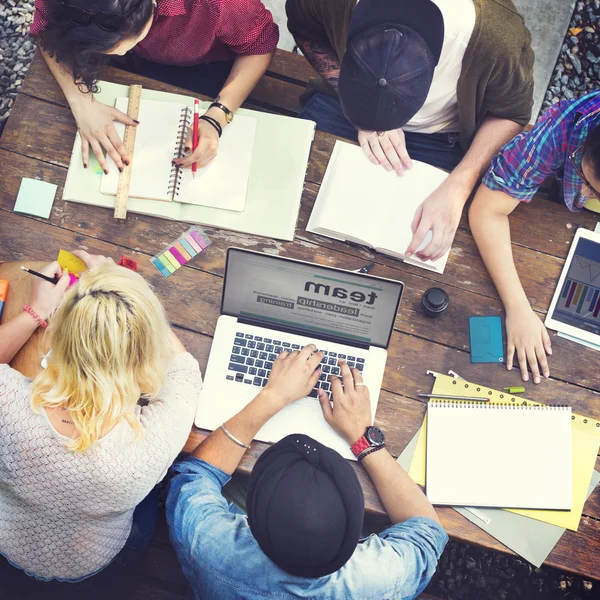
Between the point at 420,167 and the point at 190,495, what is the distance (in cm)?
115

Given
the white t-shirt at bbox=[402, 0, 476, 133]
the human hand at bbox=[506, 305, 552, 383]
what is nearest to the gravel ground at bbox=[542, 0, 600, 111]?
the white t-shirt at bbox=[402, 0, 476, 133]

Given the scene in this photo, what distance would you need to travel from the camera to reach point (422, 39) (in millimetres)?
1447

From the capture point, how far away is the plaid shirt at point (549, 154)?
1579 mm

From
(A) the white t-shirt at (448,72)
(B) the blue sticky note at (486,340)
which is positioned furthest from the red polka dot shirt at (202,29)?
(B) the blue sticky note at (486,340)

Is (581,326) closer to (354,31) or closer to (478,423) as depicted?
(478,423)

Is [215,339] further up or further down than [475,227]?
further down

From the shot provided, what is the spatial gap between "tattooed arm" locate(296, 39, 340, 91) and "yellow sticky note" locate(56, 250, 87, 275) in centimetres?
103

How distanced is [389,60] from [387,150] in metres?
0.36

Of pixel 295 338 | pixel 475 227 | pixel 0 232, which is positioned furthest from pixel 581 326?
pixel 0 232

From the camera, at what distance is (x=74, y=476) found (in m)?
1.34

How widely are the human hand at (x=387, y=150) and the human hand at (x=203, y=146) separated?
439 millimetres

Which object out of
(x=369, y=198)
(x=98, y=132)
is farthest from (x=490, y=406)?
(x=98, y=132)

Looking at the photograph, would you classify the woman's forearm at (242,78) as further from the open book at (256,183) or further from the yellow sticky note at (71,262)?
the yellow sticky note at (71,262)

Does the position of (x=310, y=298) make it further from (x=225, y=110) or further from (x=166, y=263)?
(x=225, y=110)
